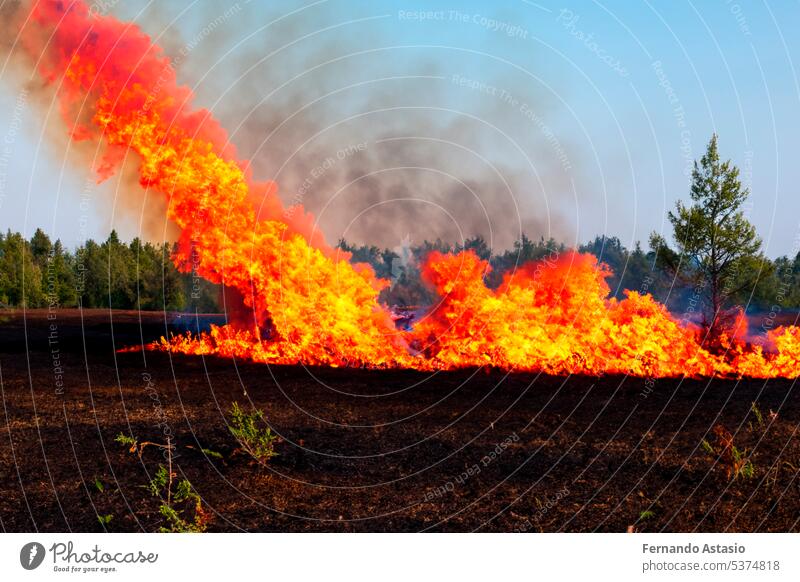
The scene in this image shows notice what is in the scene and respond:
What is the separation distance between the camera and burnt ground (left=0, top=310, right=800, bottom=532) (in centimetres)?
1020

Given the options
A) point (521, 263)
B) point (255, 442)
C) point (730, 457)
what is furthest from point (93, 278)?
point (730, 457)

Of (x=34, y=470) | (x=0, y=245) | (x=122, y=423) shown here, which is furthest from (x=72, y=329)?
(x=34, y=470)

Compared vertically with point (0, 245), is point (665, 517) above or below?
below

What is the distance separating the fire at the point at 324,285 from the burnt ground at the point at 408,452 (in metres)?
1.39

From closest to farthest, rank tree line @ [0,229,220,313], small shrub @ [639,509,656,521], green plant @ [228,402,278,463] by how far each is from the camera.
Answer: small shrub @ [639,509,656,521] → green plant @ [228,402,278,463] → tree line @ [0,229,220,313]

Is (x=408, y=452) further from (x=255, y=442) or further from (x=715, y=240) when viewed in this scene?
(x=715, y=240)

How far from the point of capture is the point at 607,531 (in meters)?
9.86

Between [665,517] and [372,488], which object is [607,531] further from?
[372,488]

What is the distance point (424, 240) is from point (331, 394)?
10990 mm

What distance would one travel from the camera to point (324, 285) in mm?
21125

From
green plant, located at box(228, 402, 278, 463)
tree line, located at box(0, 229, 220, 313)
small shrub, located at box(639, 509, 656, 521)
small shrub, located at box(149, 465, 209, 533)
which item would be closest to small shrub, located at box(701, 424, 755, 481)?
small shrub, located at box(639, 509, 656, 521)

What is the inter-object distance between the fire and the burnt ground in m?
1.39

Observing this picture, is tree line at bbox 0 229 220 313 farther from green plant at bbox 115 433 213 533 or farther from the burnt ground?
green plant at bbox 115 433 213 533

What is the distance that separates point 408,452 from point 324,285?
30.4 feet
